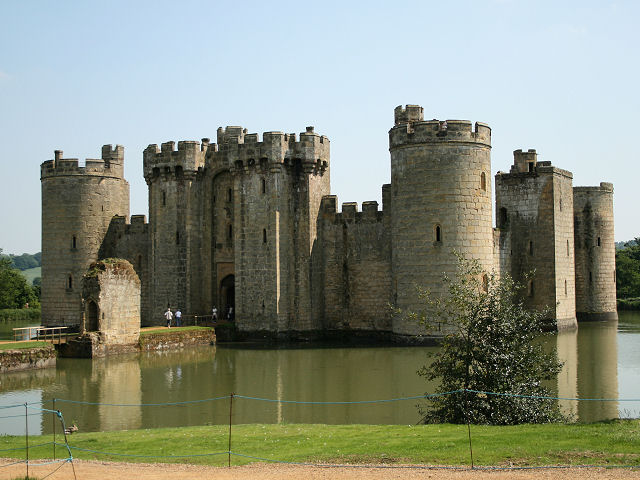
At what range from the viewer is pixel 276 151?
3212 cm

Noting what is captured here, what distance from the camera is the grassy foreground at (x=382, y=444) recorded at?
10.5m

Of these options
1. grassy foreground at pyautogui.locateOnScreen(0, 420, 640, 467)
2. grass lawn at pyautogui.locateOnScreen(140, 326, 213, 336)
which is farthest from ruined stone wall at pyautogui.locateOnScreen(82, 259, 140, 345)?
grassy foreground at pyautogui.locateOnScreen(0, 420, 640, 467)

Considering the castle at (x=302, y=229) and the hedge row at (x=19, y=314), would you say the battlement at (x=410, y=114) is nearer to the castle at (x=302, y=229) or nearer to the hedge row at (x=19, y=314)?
the castle at (x=302, y=229)

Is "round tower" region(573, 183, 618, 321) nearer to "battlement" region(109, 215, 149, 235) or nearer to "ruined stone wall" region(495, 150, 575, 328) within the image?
"ruined stone wall" region(495, 150, 575, 328)

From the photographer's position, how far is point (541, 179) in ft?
116

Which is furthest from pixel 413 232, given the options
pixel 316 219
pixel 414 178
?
pixel 316 219

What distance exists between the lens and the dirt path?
373 inches

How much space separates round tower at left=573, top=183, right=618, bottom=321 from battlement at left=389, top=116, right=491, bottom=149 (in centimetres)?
1412

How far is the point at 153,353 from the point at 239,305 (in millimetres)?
4749

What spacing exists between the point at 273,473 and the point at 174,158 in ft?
86.7

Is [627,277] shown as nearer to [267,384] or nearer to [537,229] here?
[537,229]

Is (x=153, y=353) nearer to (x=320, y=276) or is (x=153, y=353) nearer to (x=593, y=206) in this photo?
(x=320, y=276)

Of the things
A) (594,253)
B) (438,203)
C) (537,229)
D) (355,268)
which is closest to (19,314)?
(355,268)

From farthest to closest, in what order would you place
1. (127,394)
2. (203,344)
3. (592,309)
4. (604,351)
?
(592,309) → (203,344) → (604,351) → (127,394)
